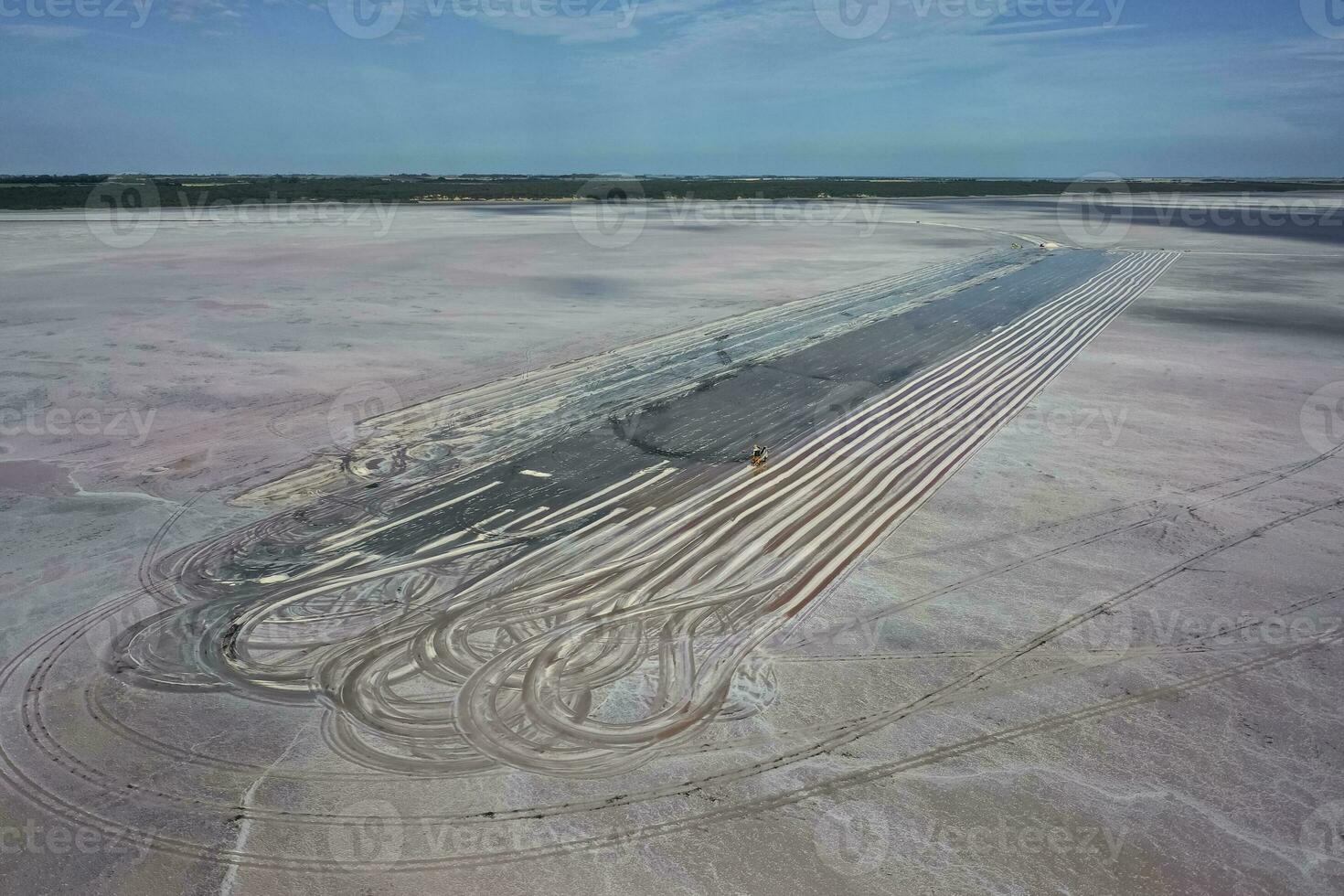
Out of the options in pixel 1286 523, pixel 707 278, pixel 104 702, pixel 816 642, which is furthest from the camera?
pixel 707 278

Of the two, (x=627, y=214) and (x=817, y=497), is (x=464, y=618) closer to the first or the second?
(x=817, y=497)

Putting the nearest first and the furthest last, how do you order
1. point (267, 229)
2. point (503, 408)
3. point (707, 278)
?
1. point (503, 408)
2. point (707, 278)
3. point (267, 229)

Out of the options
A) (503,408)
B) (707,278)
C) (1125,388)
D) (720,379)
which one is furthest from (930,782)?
(707,278)

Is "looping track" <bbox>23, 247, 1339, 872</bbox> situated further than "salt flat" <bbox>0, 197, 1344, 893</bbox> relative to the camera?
Yes

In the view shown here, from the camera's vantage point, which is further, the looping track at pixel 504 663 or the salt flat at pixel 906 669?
the looping track at pixel 504 663

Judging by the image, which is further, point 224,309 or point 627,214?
point 627,214

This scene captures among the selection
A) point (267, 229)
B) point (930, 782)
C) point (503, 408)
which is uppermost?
point (267, 229)

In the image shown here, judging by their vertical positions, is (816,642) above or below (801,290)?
below
